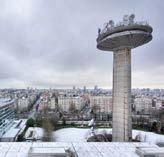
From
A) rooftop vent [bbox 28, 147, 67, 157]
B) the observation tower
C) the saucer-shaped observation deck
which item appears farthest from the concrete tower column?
rooftop vent [bbox 28, 147, 67, 157]

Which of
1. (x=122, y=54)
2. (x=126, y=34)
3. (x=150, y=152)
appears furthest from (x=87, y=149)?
(x=122, y=54)

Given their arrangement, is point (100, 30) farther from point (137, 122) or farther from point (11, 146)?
point (137, 122)

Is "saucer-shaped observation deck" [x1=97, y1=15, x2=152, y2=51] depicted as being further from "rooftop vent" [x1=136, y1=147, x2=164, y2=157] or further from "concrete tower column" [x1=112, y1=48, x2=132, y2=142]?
"rooftop vent" [x1=136, y1=147, x2=164, y2=157]

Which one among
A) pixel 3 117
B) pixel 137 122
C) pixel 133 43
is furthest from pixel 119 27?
pixel 137 122

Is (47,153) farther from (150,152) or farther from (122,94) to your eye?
(122,94)

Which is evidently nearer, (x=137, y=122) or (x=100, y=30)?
(x=100, y=30)

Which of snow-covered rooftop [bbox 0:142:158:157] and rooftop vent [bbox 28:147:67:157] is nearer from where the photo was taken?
rooftop vent [bbox 28:147:67:157]

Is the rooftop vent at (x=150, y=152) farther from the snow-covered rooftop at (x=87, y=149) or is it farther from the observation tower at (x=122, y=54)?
the observation tower at (x=122, y=54)
